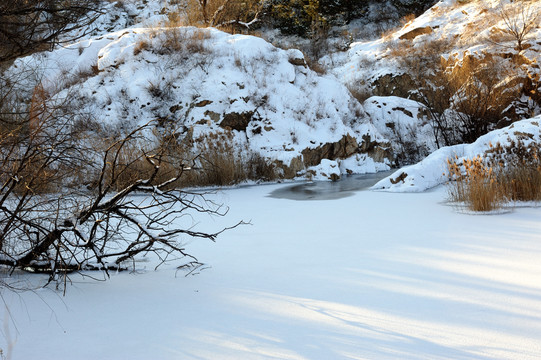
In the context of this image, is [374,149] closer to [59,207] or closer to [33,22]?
→ [59,207]

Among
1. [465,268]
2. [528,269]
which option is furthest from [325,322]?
[528,269]

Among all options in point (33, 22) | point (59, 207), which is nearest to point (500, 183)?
point (59, 207)

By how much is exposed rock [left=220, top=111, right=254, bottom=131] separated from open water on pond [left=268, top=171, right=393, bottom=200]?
7.45 feet

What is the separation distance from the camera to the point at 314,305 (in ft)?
7.18

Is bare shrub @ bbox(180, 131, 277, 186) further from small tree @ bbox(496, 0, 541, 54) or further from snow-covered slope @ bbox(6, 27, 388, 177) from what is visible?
small tree @ bbox(496, 0, 541, 54)

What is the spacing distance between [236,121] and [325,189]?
3.36 metres

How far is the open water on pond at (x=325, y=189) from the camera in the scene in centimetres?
699

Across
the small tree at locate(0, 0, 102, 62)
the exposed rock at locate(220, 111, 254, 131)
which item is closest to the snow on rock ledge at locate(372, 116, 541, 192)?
the exposed rock at locate(220, 111, 254, 131)

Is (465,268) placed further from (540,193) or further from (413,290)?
(540,193)

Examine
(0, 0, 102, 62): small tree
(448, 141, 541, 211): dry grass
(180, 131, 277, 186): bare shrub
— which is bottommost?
(448, 141, 541, 211): dry grass

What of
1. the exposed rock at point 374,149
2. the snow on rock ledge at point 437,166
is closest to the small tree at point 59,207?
the snow on rock ledge at point 437,166

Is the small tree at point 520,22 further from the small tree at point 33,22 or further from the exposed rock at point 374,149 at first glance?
the small tree at point 33,22

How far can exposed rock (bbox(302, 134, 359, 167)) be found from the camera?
10.2m

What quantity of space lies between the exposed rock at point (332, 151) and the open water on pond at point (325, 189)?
36.4 inches
